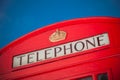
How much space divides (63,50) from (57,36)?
21 centimetres

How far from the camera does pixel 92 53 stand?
239 cm


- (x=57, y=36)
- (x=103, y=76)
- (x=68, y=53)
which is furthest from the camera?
(x=57, y=36)

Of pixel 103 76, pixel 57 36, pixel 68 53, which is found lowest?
pixel 103 76

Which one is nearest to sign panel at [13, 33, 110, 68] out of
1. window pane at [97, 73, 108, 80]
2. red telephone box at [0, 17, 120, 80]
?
red telephone box at [0, 17, 120, 80]

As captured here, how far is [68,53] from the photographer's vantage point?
8.27 ft

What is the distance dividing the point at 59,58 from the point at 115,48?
62 centimetres

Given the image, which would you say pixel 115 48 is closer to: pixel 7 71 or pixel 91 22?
pixel 91 22

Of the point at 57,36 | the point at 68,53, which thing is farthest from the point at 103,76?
the point at 57,36

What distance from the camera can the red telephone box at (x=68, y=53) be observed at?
Result: 2.33 meters

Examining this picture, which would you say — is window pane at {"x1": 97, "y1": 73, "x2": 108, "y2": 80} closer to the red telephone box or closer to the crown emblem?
the red telephone box

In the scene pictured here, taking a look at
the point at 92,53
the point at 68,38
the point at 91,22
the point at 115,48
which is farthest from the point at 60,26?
the point at 115,48

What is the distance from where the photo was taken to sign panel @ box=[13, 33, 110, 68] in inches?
95.8

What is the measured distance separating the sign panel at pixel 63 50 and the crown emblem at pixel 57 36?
10cm

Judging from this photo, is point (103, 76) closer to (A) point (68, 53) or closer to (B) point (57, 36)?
(A) point (68, 53)
